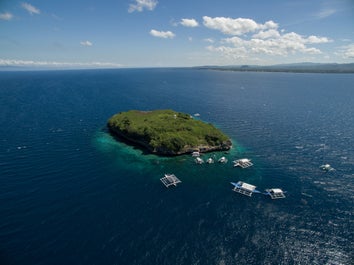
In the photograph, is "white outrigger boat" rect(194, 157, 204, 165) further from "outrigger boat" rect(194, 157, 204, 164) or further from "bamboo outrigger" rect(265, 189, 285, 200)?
"bamboo outrigger" rect(265, 189, 285, 200)

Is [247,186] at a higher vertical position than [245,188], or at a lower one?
higher

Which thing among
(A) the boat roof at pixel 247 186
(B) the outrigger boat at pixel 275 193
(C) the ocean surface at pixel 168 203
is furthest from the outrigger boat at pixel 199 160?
(B) the outrigger boat at pixel 275 193

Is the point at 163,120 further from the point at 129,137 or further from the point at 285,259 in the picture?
the point at 285,259

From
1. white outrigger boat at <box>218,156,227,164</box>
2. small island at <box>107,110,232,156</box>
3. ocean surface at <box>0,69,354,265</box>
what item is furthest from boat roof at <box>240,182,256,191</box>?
small island at <box>107,110,232,156</box>

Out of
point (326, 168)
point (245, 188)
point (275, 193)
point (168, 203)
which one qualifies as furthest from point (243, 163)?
point (168, 203)

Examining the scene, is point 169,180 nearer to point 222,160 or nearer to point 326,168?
point 222,160

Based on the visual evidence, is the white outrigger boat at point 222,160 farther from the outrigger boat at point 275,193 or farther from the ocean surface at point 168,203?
the outrigger boat at point 275,193
